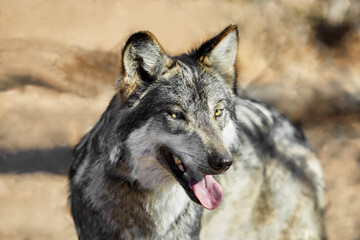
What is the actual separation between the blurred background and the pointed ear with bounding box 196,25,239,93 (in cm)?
265

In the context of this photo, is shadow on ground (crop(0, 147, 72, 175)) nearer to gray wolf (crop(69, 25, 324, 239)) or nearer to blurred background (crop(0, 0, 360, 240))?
blurred background (crop(0, 0, 360, 240))

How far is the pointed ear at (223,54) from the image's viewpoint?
343 cm

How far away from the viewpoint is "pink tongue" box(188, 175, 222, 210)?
319 cm

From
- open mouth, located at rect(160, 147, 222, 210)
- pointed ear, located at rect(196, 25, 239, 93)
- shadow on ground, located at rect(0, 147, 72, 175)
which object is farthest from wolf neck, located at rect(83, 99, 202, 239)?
shadow on ground, located at rect(0, 147, 72, 175)

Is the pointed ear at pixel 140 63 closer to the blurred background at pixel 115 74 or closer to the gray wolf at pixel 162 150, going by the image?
the gray wolf at pixel 162 150

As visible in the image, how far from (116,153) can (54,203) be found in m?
2.31

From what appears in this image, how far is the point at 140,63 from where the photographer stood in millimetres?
3182

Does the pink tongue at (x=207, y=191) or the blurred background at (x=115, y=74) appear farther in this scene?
the blurred background at (x=115, y=74)

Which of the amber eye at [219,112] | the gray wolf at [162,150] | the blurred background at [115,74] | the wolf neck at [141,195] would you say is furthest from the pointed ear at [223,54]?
the blurred background at [115,74]

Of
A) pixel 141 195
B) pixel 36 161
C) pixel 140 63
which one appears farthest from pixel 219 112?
pixel 36 161

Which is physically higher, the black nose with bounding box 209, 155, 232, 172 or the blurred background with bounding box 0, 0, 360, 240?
the black nose with bounding box 209, 155, 232, 172

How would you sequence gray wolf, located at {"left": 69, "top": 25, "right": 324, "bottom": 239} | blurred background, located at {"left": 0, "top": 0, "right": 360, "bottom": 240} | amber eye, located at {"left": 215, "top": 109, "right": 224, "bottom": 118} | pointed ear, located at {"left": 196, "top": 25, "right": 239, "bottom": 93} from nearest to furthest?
gray wolf, located at {"left": 69, "top": 25, "right": 324, "bottom": 239} < amber eye, located at {"left": 215, "top": 109, "right": 224, "bottom": 118} < pointed ear, located at {"left": 196, "top": 25, "right": 239, "bottom": 93} < blurred background, located at {"left": 0, "top": 0, "right": 360, "bottom": 240}

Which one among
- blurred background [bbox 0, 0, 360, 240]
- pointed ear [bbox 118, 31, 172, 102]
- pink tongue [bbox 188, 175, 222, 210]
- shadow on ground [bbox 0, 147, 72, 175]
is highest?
pointed ear [bbox 118, 31, 172, 102]

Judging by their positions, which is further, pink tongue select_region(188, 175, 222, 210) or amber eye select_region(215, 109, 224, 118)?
amber eye select_region(215, 109, 224, 118)
